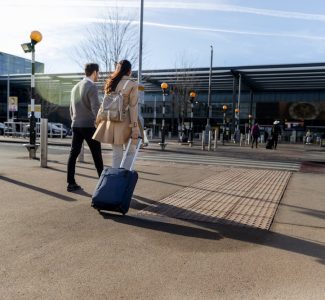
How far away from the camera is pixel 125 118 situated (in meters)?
5.18

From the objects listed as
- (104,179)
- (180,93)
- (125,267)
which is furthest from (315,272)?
(180,93)

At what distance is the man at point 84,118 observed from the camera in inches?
240

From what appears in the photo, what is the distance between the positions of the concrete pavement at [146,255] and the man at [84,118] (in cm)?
73

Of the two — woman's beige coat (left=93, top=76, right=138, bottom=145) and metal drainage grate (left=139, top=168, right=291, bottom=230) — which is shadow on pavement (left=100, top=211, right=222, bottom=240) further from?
woman's beige coat (left=93, top=76, right=138, bottom=145)

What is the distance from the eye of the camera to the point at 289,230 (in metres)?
4.41

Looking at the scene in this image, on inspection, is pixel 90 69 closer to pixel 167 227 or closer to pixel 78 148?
pixel 78 148

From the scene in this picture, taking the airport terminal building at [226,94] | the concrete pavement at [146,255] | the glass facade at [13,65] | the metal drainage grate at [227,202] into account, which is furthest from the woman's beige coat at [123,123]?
the glass facade at [13,65]

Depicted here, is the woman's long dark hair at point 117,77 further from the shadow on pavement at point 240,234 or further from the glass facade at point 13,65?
the glass facade at point 13,65

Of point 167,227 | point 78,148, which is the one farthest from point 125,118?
point 167,227

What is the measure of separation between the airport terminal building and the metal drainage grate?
3038cm

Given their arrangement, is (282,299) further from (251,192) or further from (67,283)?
(251,192)

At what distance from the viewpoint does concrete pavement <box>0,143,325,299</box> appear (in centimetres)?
275

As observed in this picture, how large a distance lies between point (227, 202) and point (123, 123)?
1.94m

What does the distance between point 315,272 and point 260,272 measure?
0.46m
